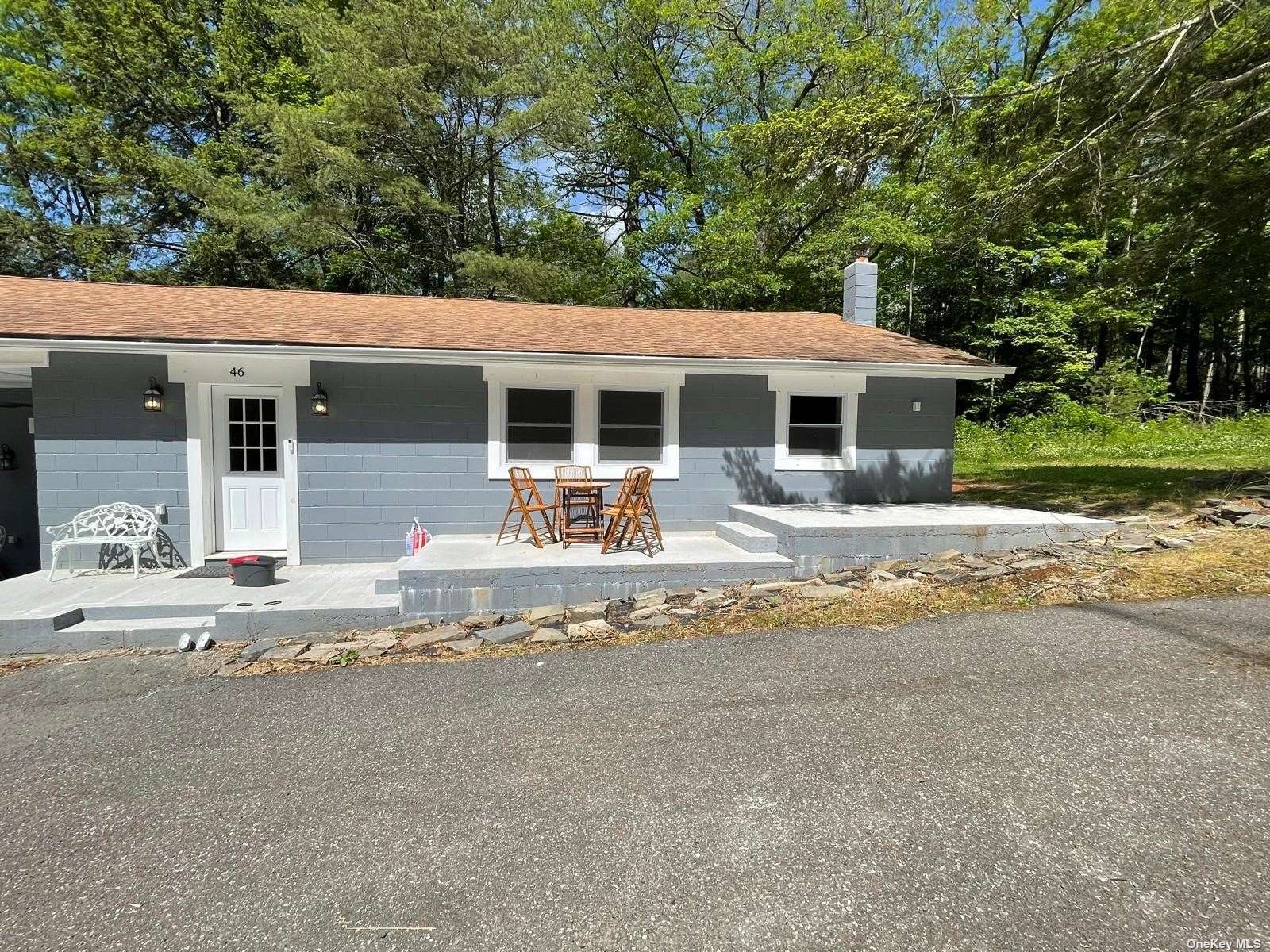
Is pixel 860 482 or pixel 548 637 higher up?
pixel 860 482

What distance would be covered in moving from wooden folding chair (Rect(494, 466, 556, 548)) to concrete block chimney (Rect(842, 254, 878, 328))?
6040mm

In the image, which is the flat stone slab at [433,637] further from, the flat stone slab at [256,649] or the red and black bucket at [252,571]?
the red and black bucket at [252,571]

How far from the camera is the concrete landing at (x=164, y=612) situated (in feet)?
15.5

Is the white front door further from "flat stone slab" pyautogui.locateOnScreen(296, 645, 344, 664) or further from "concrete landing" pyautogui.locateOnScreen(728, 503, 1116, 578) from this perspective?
→ "concrete landing" pyautogui.locateOnScreen(728, 503, 1116, 578)

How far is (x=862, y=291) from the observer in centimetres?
963

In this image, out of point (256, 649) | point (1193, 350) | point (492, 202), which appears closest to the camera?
point (256, 649)

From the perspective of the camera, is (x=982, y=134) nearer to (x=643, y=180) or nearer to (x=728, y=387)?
(x=728, y=387)

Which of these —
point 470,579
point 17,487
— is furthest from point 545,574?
point 17,487

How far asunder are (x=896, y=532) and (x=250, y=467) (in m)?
7.09

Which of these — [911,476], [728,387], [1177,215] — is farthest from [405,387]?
[1177,215]

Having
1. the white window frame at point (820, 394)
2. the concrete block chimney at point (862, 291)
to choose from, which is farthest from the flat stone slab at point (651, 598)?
the concrete block chimney at point (862, 291)

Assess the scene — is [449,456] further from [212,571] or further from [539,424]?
[212,571]

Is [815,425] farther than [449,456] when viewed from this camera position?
Yes

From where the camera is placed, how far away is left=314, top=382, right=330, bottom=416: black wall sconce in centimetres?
652
